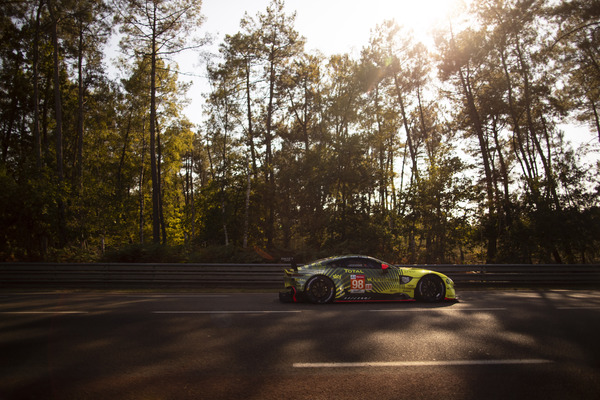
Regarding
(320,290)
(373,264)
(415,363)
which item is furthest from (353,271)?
(415,363)

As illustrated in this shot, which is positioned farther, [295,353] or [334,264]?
[334,264]

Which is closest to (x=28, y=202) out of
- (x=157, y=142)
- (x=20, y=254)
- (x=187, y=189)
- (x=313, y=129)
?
(x=20, y=254)

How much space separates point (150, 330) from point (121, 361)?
5.45 ft

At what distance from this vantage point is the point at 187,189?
52.1 m

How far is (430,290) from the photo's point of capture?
10.5m

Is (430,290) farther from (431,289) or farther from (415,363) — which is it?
(415,363)

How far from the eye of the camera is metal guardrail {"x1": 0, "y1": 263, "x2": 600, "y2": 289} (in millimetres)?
13969

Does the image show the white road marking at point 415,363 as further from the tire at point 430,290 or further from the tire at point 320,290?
the tire at point 430,290

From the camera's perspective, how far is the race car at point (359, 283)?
33.5 ft

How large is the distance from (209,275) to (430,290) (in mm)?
8146

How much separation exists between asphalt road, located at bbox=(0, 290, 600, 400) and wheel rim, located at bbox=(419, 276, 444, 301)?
1530mm

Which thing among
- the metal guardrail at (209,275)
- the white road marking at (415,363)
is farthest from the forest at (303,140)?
the white road marking at (415,363)

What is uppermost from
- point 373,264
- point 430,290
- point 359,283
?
point 373,264

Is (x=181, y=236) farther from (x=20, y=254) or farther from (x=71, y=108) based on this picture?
(x=20, y=254)
